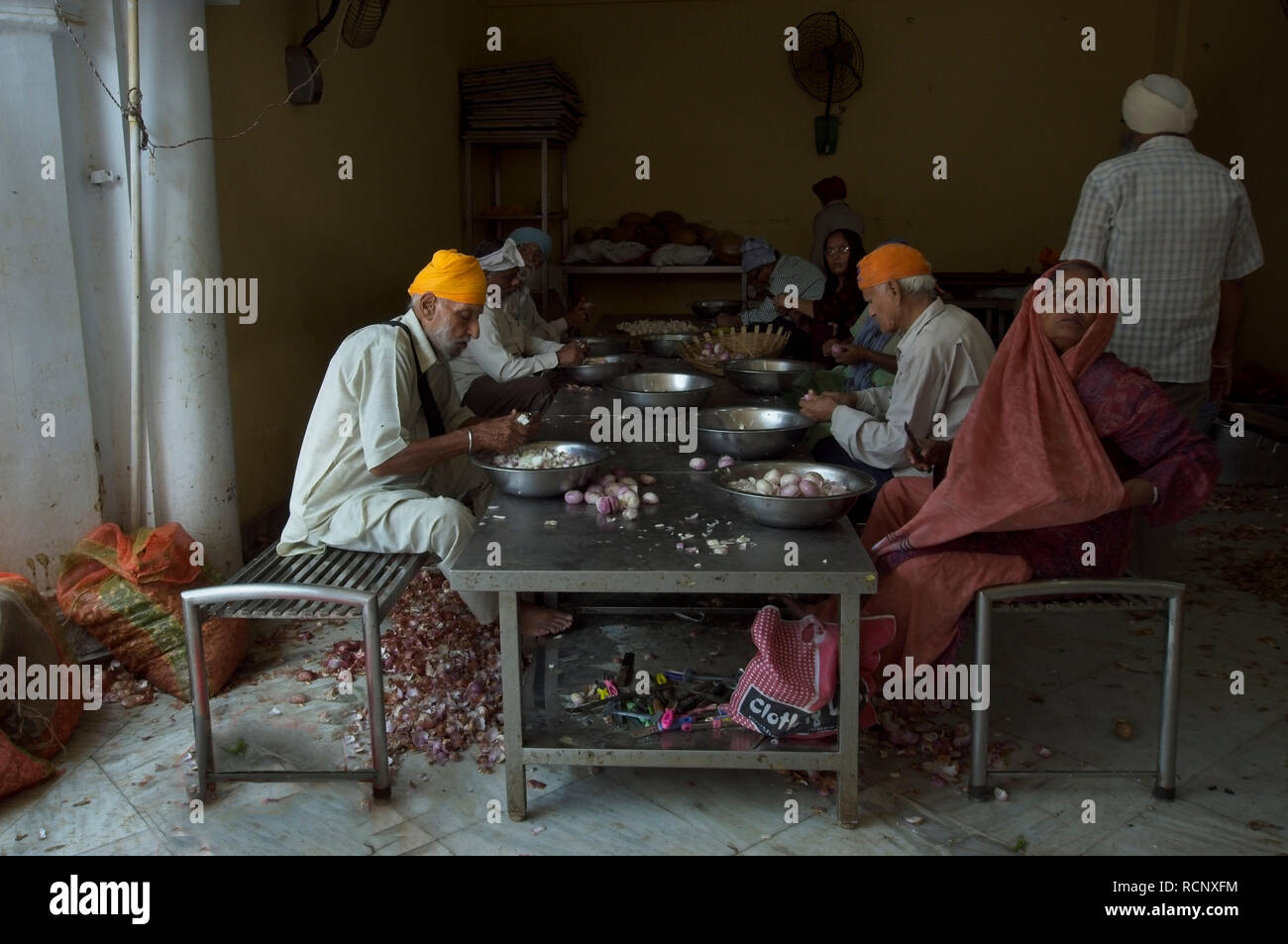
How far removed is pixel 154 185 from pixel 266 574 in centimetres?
149

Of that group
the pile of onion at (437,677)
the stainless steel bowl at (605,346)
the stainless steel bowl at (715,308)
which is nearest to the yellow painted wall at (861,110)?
the stainless steel bowl at (715,308)

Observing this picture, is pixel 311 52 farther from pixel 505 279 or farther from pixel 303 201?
pixel 505 279

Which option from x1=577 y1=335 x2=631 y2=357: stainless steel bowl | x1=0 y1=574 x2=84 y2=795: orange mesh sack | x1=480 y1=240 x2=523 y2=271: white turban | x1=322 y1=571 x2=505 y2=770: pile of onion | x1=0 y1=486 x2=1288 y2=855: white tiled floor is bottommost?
x1=0 y1=486 x2=1288 y2=855: white tiled floor

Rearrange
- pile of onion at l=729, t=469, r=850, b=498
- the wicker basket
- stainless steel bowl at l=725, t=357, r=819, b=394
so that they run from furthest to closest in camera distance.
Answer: the wicker basket → stainless steel bowl at l=725, t=357, r=819, b=394 → pile of onion at l=729, t=469, r=850, b=498

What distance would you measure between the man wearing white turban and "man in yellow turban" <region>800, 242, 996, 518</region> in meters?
1.88

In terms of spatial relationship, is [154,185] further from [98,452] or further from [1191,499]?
[1191,499]

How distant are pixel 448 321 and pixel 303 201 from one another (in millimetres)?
2168

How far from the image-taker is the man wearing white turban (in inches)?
213

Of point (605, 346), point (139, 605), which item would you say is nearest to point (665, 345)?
point (605, 346)

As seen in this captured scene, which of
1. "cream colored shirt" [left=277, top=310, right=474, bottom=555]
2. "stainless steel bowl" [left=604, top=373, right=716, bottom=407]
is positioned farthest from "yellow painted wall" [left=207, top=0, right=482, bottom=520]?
"stainless steel bowl" [left=604, top=373, right=716, bottom=407]

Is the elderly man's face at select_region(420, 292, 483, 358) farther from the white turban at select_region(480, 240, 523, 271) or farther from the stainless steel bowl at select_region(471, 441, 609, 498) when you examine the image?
the white turban at select_region(480, 240, 523, 271)

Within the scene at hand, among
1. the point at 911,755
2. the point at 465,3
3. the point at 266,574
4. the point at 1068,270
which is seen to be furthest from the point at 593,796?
the point at 465,3

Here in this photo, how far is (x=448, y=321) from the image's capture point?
11.5 ft

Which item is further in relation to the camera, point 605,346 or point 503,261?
point 605,346
